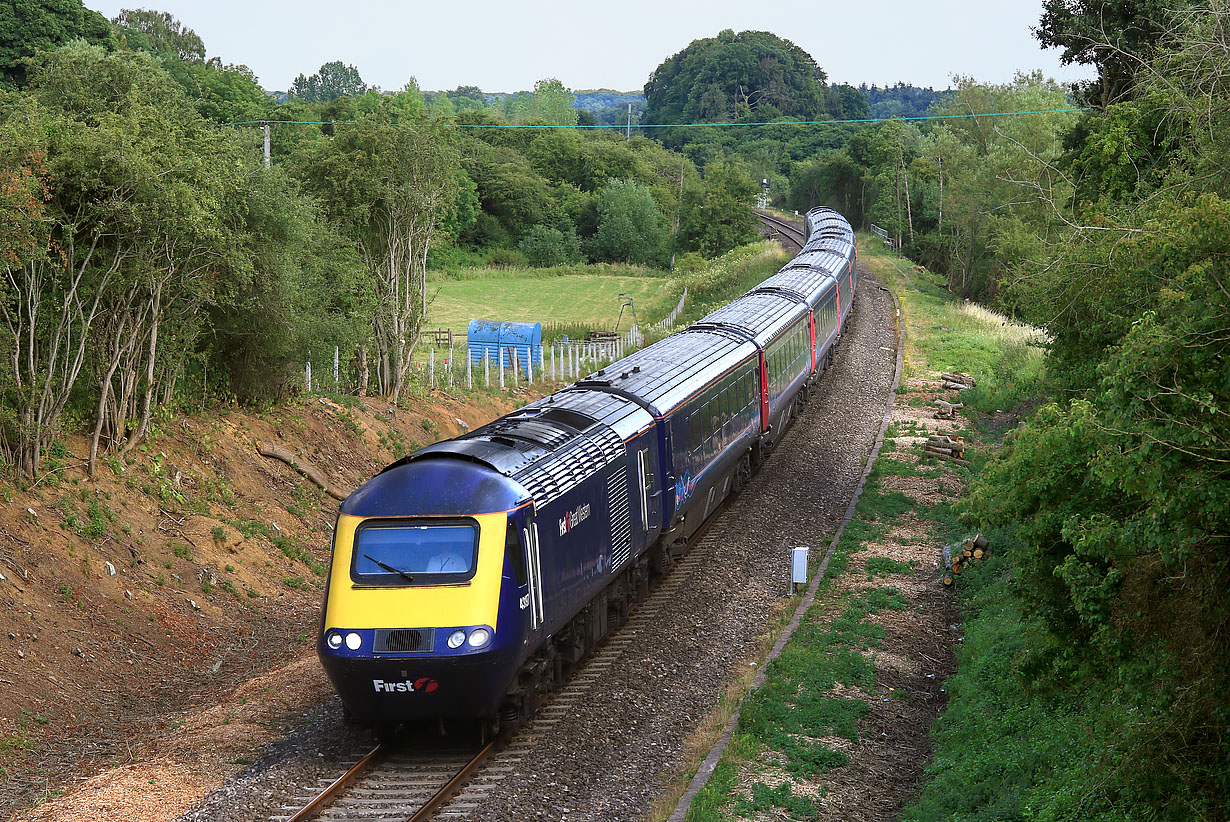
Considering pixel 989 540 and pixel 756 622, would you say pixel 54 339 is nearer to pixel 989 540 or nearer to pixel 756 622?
pixel 756 622

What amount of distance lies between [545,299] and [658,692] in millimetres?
53438

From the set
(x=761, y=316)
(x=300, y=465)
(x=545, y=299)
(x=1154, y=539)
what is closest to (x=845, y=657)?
(x=1154, y=539)

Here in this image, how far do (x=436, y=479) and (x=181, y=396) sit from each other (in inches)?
419

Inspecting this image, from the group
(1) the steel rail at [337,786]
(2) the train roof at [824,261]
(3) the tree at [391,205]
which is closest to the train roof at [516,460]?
(1) the steel rail at [337,786]

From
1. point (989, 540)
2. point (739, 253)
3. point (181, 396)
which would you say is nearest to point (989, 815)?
point (989, 540)

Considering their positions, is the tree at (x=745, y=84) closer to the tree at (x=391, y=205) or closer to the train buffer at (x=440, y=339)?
the train buffer at (x=440, y=339)

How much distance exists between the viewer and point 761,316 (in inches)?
1032

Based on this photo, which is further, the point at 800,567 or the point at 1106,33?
the point at 1106,33

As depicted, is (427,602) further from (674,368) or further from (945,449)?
(945,449)

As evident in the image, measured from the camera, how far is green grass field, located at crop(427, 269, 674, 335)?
188 feet

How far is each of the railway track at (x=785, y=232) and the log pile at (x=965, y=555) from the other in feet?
178

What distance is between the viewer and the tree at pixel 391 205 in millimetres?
25703

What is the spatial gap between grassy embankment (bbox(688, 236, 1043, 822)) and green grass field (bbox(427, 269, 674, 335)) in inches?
1179

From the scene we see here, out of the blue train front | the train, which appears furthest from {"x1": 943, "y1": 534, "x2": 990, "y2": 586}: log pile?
the blue train front
